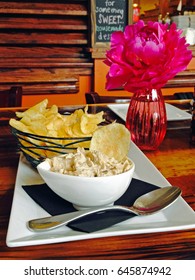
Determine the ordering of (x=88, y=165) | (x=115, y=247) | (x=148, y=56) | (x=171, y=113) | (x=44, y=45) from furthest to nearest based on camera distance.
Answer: (x=44, y=45) → (x=171, y=113) → (x=148, y=56) → (x=88, y=165) → (x=115, y=247)

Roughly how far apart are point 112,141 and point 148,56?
0.88 ft

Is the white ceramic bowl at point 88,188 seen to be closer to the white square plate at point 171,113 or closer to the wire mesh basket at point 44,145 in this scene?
the wire mesh basket at point 44,145

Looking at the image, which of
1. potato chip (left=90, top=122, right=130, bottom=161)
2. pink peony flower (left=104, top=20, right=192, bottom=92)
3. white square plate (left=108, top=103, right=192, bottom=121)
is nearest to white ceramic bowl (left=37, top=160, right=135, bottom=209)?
potato chip (left=90, top=122, right=130, bottom=161)

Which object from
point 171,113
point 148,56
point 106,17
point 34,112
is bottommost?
point 171,113

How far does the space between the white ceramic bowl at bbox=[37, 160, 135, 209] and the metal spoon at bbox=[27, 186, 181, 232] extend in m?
0.02

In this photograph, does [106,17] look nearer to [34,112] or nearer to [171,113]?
[171,113]

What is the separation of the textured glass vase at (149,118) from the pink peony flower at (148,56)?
0.18 feet

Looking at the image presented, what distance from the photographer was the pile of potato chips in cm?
81

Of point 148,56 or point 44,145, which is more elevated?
point 148,56

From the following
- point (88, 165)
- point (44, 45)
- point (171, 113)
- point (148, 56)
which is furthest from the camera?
point (44, 45)

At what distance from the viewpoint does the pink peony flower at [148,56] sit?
0.93 metres

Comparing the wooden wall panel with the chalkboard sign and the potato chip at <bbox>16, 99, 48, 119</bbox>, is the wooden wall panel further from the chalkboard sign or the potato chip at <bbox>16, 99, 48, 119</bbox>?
the potato chip at <bbox>16, 99, 48, 119</bbox>

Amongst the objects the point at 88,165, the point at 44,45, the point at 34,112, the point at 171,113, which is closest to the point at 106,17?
the point at 44,45

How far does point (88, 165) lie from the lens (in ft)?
2.17
